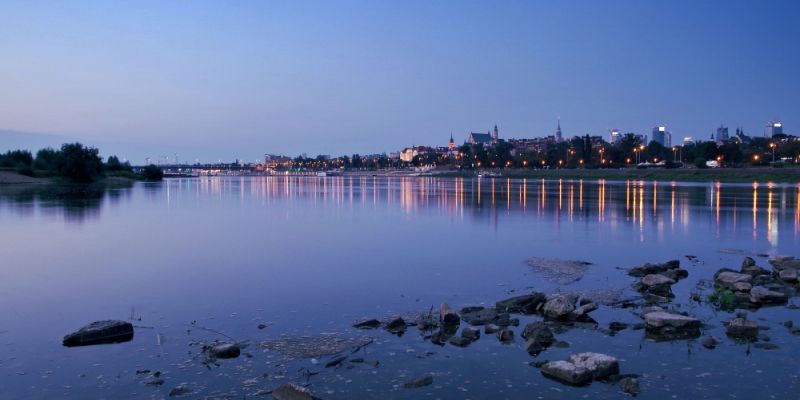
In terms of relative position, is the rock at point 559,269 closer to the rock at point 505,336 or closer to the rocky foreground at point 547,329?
the rocky foreground at point 547,329

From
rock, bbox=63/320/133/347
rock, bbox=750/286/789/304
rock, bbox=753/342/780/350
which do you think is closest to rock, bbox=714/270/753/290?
rock, bbox=750/286/789/304

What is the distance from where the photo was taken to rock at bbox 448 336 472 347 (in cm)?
1145

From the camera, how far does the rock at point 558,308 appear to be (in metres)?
13.1

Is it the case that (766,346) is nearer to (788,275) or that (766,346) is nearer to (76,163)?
(788,275)

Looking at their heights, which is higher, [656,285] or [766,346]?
[656,285]

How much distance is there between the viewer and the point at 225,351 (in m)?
10.8

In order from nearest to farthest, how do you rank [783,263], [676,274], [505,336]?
[505,336], [676,274], [783,263]

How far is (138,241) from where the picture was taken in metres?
27.6

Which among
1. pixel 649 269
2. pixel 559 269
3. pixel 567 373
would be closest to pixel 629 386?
pixel 567 373

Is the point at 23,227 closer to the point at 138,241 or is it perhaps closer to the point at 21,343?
the point at 138,241

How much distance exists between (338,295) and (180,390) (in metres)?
7.02

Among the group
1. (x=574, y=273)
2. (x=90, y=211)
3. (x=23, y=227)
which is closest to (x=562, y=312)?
(x=574, y=273)

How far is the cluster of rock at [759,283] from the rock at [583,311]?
3696 mm

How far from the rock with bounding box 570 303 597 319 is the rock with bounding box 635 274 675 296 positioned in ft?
9.76
